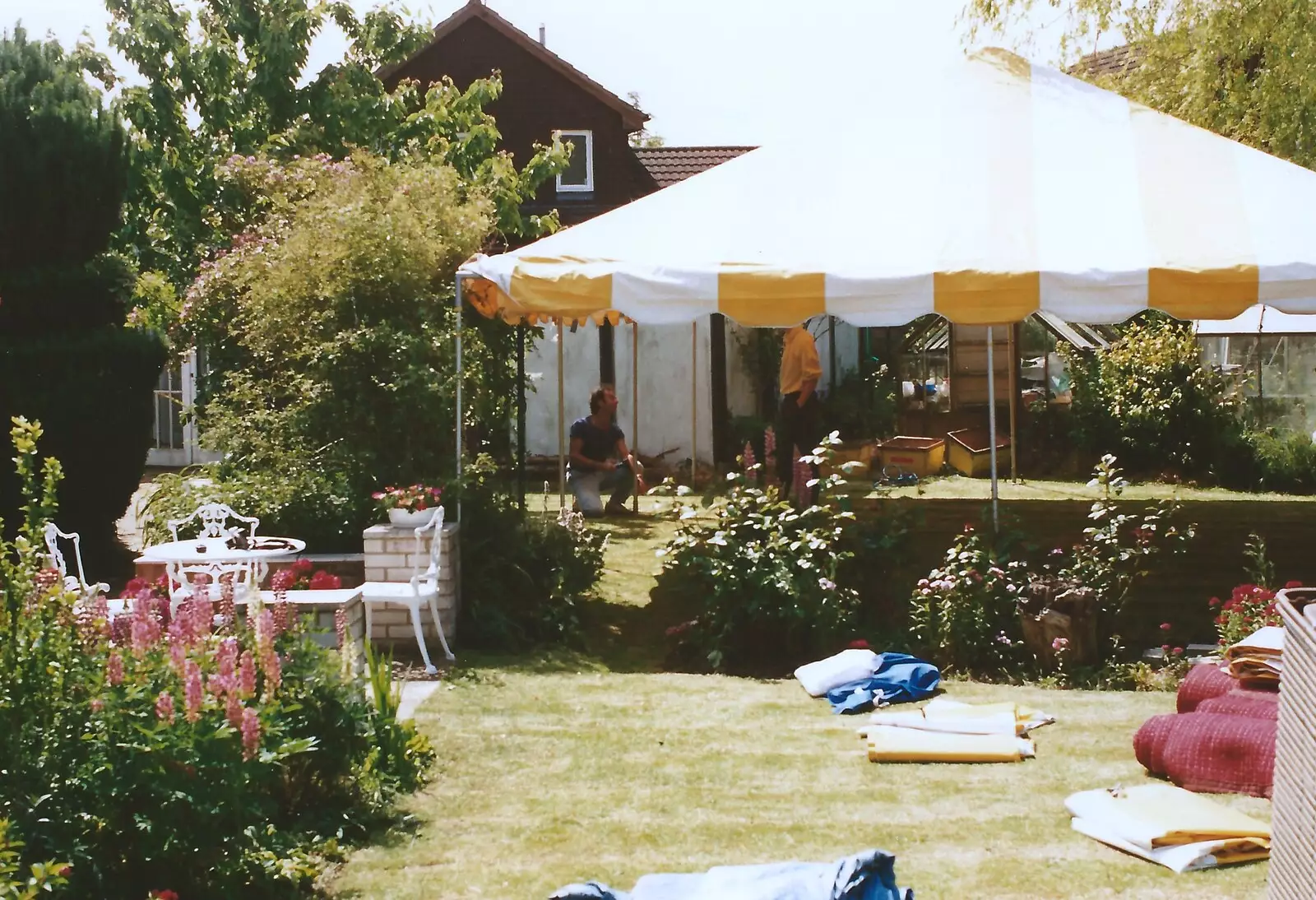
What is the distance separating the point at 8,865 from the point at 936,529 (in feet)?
23.4

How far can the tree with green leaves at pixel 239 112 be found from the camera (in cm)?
1481

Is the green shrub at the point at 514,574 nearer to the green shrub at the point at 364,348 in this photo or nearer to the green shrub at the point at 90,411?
the green shrub at the point at 364,348

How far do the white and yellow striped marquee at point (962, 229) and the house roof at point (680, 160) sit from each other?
14.2m

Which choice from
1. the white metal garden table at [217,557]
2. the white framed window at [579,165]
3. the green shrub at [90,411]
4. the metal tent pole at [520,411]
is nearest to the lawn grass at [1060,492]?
the metal tent pole at [520,411]

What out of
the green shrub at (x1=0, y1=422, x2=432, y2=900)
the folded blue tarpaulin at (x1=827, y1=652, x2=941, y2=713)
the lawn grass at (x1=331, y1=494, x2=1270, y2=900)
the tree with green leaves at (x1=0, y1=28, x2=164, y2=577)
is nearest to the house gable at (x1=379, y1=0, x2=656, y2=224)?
the tree with green leaves at (x1=0, y1=28, x2=164, y2=577)

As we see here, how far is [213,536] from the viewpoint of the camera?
27.7 feet

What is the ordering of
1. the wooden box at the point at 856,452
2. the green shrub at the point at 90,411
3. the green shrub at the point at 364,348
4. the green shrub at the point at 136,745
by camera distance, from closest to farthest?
the green shrub at the point at 136,745, the green shrub at the point at 364,348, the green shrub at the point at 90,411, the wooden box at the point at 856,452

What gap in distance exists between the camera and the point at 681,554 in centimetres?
832

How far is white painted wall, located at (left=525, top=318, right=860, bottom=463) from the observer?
18234 mm

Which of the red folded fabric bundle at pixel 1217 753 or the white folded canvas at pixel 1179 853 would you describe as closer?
the white folded canvas at pixel 1179 853

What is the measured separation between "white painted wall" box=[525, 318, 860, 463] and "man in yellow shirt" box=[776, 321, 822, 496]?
246 inches

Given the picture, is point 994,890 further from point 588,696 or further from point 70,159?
point 70,159

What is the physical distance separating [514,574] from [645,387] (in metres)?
9.74

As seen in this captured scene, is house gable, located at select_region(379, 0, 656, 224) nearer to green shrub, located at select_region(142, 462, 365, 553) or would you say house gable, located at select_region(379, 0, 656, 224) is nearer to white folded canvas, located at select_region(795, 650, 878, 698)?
green shrub, located at select_region(142, 462, 365, 553)
